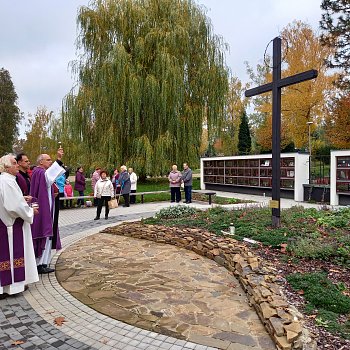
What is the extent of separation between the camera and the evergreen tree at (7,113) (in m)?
44.9

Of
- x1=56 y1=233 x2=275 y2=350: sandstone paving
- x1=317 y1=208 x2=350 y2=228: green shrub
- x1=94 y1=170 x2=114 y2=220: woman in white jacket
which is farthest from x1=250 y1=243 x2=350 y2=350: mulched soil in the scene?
x1=94 y1=170 x2=114 y2=220: woman in white jacket

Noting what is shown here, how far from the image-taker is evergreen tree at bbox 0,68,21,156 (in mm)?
44938

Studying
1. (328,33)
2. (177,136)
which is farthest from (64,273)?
(328,33)

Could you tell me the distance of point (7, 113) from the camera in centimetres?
4538

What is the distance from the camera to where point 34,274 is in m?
4.66

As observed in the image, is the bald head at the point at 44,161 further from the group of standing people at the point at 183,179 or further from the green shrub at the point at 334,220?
the group of standing people at the point at 183,179

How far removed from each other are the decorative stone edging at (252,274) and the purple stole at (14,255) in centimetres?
290

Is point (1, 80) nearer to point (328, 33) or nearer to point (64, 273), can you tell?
point (328, 33)

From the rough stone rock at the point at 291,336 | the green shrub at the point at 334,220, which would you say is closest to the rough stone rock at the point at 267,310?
the rough stone rock at the point at 291,336

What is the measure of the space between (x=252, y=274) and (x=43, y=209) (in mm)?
3235

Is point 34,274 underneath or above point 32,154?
underneath

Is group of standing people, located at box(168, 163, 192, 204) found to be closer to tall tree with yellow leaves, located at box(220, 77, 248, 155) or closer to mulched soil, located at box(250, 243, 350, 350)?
mulched soil, located at box(250, 243, 350, 350)

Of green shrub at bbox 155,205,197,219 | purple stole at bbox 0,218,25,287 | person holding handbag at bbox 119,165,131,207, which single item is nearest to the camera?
purple stole at bbox 0,218,25,287

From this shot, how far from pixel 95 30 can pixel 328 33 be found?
14.8 meters
